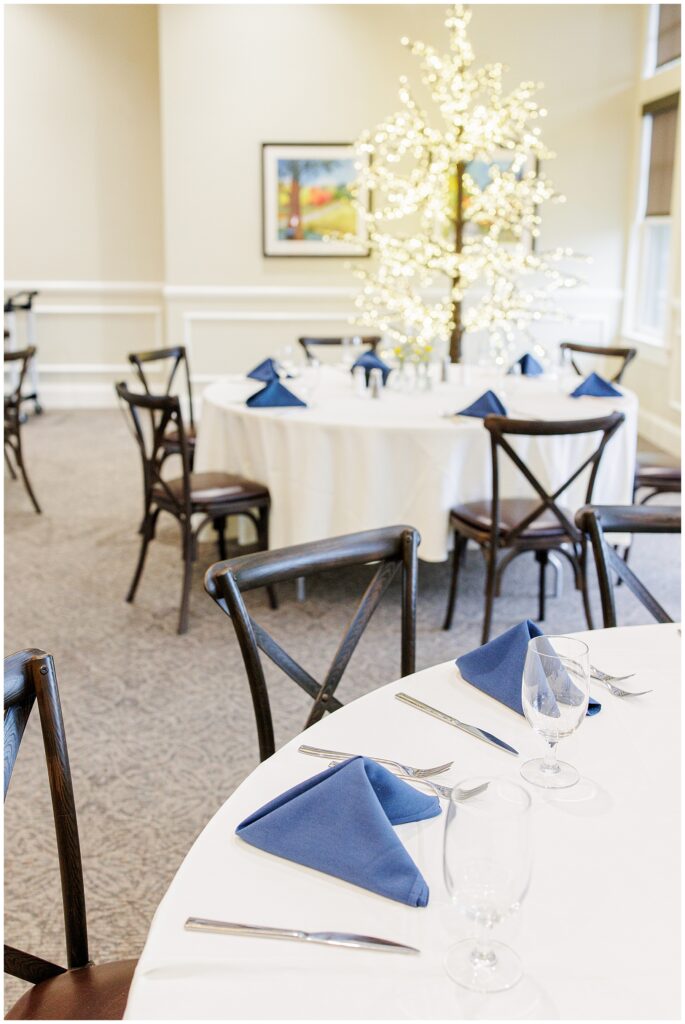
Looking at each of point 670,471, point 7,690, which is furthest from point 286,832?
point 670,471

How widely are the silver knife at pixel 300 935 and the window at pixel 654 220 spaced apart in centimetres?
675

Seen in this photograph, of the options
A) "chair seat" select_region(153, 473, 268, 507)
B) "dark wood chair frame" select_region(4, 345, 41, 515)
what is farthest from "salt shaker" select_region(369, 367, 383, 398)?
"dark wood chair frame" select_region(4, 345, 41, 515)

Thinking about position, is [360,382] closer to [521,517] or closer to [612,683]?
[521,517]

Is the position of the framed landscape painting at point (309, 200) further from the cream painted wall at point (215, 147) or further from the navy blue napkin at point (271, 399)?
the navy blue napkin at point (271, 399)

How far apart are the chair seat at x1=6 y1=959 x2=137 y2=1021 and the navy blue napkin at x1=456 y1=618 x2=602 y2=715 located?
611mm

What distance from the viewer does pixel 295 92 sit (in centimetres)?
768

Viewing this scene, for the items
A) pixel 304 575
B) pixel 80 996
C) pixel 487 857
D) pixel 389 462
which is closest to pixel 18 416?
pixel 389 462

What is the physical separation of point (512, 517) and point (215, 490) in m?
1.16

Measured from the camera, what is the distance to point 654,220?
756cm

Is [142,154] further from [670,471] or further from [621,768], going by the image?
[621,768]

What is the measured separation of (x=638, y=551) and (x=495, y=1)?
4.63 meters

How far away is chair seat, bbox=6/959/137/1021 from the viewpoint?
4.07 ft

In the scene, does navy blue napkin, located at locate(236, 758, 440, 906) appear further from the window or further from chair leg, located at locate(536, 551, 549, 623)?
the window

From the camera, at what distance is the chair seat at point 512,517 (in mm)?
3553
